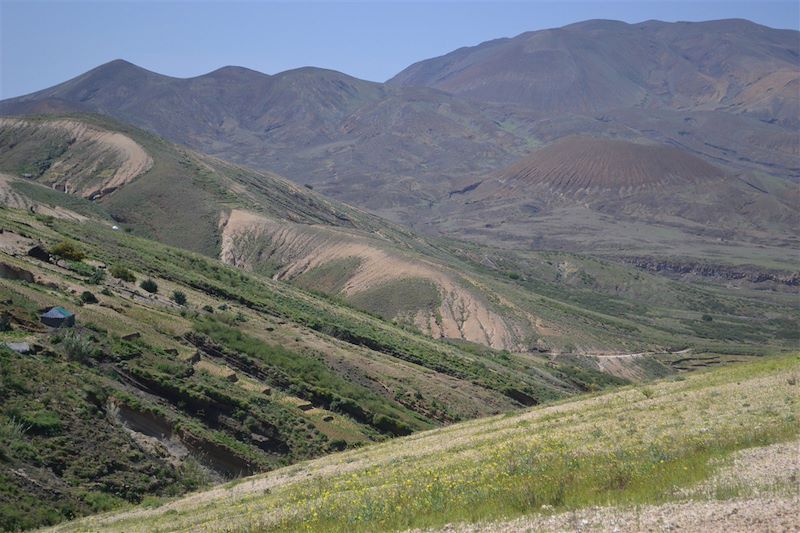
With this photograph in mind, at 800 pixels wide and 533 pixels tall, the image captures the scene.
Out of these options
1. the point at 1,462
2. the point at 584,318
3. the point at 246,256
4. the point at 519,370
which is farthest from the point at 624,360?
the point at 1,462

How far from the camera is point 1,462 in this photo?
19453mm

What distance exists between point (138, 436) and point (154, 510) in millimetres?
5938

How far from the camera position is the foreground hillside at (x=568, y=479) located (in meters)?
10.9

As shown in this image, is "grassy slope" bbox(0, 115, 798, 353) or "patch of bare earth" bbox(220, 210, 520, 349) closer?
"patch of bare earth" bbox(220, 210, 520, 349)

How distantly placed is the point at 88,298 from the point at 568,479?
89.4 feet

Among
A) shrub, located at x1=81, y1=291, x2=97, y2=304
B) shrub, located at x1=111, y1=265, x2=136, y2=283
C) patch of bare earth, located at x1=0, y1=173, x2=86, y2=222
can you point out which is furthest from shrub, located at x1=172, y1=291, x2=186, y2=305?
patch of bare earth, located at x1=0, y1=173, x2=86, y2=222

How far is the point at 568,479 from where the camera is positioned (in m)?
12.9

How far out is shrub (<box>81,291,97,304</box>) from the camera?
1363 inches

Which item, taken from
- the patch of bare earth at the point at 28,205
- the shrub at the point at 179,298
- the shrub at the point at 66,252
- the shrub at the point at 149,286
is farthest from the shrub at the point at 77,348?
the patch of bare earth at the point at 28,205

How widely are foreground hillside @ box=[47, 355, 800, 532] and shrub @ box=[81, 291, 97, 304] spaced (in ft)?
53.1

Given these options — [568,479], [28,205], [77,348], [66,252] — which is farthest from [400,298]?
[568,479]

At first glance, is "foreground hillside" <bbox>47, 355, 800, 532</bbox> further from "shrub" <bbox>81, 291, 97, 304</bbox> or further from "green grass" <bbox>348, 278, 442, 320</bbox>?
"green grass" <bbox>348, 278, 442, 320</bbox>

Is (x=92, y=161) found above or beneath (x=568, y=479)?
above

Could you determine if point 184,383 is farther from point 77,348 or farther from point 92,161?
point 92,161
